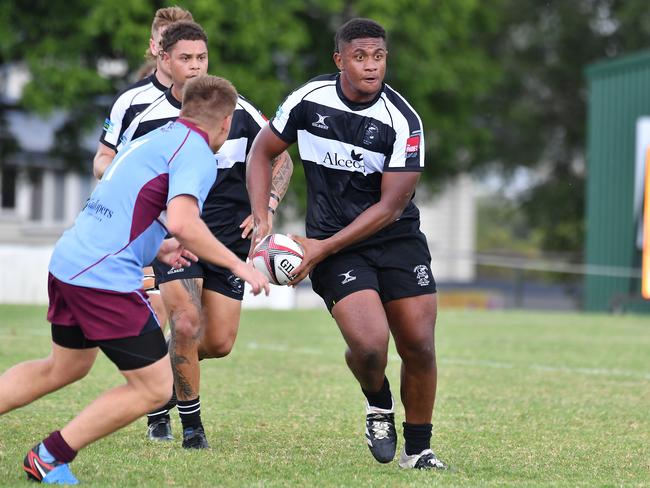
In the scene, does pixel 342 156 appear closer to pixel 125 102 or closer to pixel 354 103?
pixel 354 103

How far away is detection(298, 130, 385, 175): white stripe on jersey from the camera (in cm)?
654

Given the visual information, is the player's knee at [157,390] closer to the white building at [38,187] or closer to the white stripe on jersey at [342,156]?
the white stripe on jersey at [342,156]

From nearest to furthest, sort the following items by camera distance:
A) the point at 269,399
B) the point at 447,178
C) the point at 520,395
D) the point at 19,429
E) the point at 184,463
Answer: the point at 184,463
the point at 19,429
the point at 269,399
the point at 520,395
the point at 447,178

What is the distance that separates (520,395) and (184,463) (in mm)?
4218

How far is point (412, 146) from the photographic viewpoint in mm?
6461

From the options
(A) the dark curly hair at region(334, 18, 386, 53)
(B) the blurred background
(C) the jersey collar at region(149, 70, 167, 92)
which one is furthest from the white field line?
(B) the blurred background

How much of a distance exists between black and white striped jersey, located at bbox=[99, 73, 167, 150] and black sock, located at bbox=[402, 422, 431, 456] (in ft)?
8.48

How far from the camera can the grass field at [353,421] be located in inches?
241

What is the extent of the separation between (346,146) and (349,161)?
3.3 inches

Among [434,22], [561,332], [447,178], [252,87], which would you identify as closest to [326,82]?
[561,332]

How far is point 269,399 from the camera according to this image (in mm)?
9180

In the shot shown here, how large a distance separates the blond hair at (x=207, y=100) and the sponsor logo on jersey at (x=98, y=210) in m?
0.58

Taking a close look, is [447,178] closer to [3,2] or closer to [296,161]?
[296,161]

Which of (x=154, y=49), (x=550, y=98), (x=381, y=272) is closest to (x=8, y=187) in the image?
(x=550, y=98)
